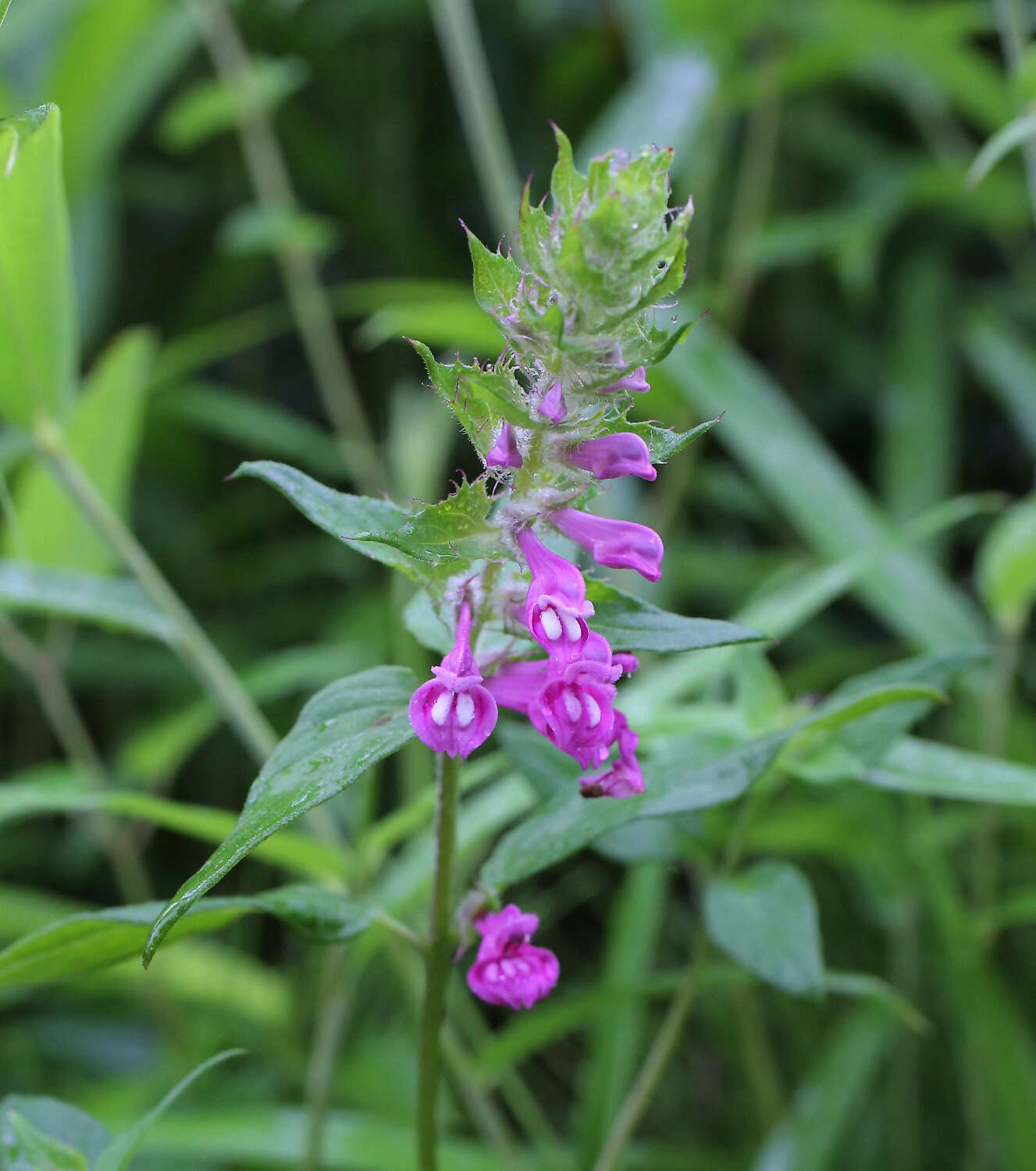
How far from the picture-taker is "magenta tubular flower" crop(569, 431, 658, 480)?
1.49 feet

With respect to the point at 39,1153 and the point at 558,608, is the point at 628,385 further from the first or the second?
the point at 39,1153

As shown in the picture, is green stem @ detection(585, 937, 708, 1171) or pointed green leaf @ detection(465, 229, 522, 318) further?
green stem @ detection(585, 937, 708, 1171)

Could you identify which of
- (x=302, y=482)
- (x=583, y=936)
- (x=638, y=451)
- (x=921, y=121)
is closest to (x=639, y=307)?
(x=638, y=451)

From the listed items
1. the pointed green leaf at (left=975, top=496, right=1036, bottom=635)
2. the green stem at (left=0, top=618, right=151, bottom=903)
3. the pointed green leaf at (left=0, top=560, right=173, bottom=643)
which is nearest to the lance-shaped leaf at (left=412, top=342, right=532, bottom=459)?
the pointed green leaf at (left=0, top=560, right=173, bottom=643)

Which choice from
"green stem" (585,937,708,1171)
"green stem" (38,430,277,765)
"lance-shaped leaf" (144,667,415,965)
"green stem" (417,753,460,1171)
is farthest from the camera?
"green stem" (38,430,277,765)

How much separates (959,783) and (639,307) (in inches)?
15.6

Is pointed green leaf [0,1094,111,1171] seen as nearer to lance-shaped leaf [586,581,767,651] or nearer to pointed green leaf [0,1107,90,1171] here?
pointed green leaf [0,1107,90,1171]

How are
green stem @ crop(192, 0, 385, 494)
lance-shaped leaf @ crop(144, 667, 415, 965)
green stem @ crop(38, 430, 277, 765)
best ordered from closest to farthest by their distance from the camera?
1. lance-shaped leaf @ crop(144, 667, 415, 965)
2. green stem @ crop(38, 430, 277, 765)
3. green stem @ crop(192, 0, 385, 494)

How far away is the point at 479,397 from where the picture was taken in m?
0.45

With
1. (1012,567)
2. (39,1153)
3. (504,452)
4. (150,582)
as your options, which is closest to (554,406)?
(504,452)

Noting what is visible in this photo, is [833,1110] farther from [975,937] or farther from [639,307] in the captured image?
[639,307]

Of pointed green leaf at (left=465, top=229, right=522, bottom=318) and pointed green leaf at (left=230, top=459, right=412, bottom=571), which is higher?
pointed green leaf at (left=465, top=229, right=522, bottom=318)

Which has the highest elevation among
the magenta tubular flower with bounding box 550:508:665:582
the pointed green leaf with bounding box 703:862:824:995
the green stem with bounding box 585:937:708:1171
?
the magenta tubular flower with bounding box 550:508:665:582

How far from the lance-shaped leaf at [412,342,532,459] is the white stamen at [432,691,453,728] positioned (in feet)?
0.34
